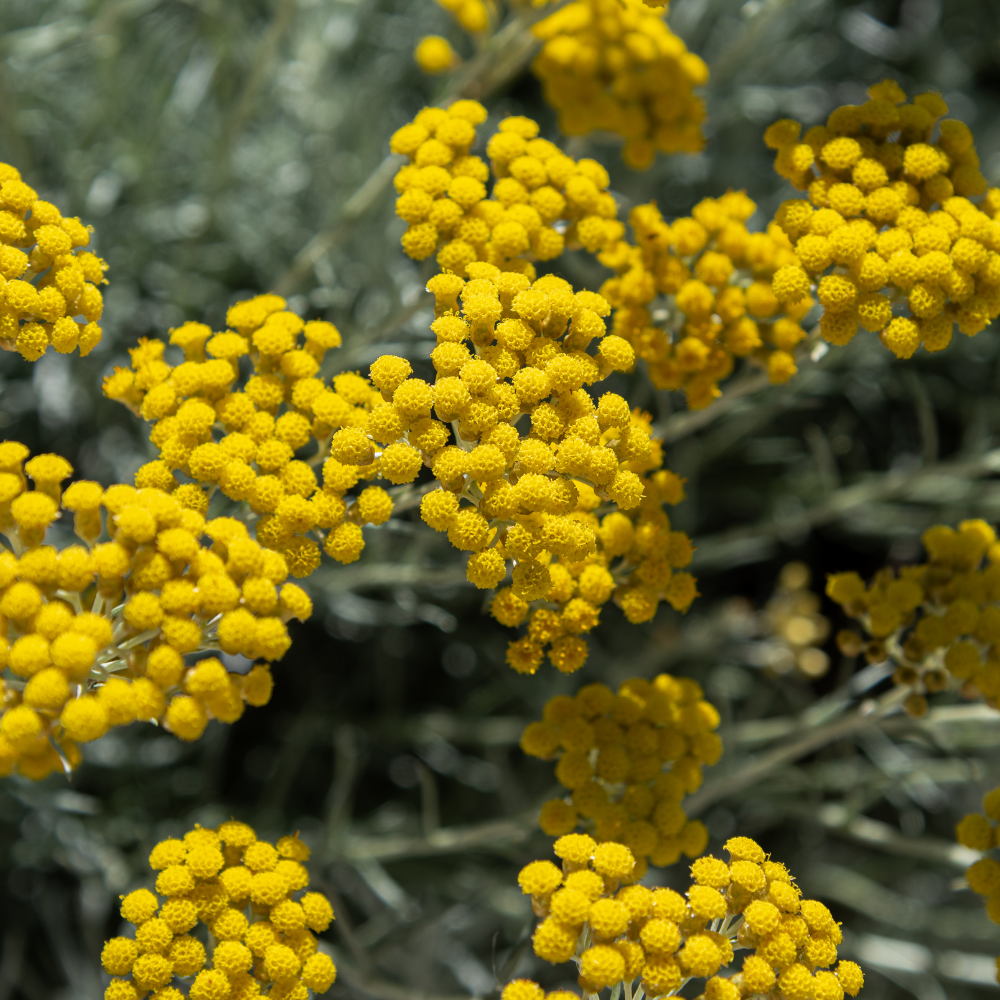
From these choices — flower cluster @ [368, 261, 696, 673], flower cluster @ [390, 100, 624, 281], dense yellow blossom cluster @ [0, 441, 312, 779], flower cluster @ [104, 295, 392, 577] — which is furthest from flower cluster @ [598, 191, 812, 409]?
dense yellow blossom cluster @ [0, 441, 312, 779]

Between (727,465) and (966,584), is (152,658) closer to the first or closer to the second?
(966,584)

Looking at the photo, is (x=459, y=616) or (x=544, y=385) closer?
(x=544, y=385)

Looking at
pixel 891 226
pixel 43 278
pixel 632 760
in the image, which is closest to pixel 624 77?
pixel 891 226

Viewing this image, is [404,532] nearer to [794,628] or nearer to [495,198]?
[495,198]

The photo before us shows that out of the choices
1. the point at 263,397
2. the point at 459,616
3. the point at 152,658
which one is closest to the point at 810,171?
the point at 263,397

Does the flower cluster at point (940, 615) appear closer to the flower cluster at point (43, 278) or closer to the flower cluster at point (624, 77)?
the flower cluster at point (624, 77)
